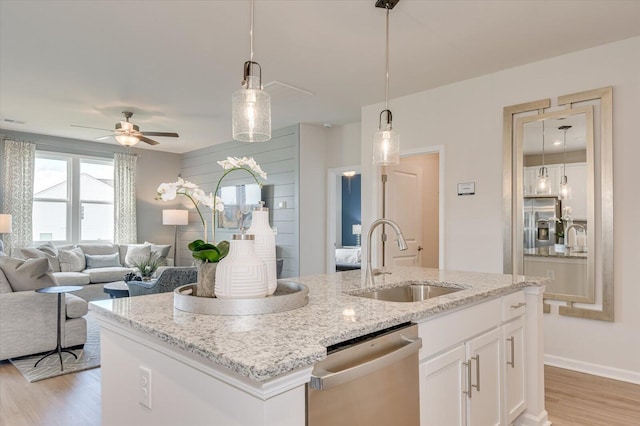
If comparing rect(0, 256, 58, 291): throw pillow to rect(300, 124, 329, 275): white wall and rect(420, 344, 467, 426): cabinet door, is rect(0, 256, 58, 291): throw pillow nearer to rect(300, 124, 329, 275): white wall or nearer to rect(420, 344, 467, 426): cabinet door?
rect(300, 124, 329, 275): white wall

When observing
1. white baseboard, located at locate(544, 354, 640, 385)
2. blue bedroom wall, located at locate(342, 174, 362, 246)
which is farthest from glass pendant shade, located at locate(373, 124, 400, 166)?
blue bedroom wall, located at locate(342, 174, 362, 246)

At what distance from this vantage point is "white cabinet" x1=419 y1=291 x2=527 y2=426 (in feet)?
5.23

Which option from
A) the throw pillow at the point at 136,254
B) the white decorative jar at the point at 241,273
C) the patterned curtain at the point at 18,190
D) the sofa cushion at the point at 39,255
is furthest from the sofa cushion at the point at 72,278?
the white decorative jar at the point at 241,273

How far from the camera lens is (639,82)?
3.09 metres

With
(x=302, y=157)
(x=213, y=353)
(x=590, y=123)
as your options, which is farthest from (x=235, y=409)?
(x=302, y=157)

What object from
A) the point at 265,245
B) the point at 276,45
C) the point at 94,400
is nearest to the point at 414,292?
the point at 265,245

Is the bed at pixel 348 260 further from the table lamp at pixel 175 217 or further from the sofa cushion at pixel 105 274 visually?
the sofa cushion at pixel 105 274

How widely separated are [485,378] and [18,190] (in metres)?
7.14

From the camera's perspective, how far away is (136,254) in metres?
6.79

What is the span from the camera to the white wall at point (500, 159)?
3115 millimetres

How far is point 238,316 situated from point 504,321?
1.50 m

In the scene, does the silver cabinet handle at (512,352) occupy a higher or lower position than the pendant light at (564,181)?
lower

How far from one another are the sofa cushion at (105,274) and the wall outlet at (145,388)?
5536mm

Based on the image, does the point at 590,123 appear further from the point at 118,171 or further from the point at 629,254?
the point at 118,171
